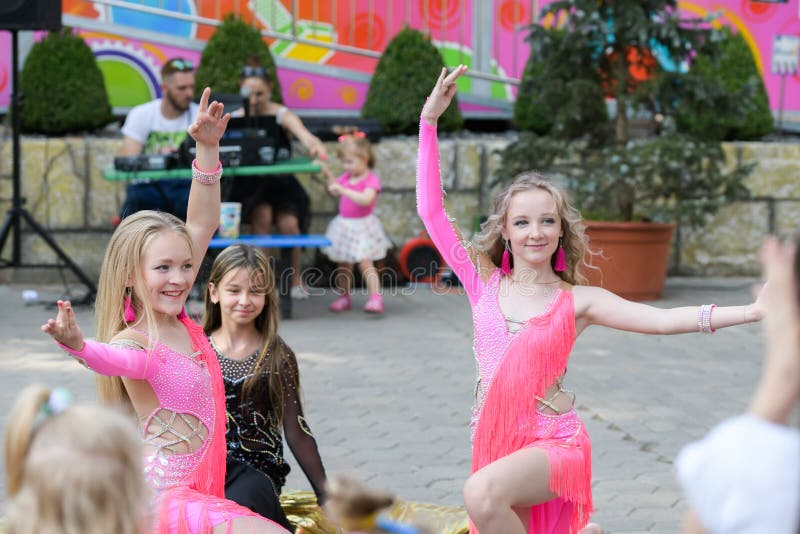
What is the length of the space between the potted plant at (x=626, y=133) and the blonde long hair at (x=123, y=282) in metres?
5.17

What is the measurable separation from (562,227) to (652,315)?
0.45 m

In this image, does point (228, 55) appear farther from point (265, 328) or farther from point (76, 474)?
point (76, 474)

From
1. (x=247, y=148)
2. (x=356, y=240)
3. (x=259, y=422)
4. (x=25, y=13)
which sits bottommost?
(x=259, y=422)

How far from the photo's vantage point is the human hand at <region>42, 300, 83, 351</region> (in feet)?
9.13

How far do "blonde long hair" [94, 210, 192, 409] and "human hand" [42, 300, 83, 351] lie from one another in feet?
1.41

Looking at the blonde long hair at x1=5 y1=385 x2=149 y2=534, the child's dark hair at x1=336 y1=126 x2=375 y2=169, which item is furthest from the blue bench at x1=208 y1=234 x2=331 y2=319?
the blonde long hair at x1=5 y1=385 x2=149 y2=534

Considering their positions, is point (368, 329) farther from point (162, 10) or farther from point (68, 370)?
point (162, 10)

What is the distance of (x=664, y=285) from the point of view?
8.98m

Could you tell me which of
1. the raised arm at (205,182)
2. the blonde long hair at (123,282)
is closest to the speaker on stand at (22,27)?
the raised arm at (205,182)

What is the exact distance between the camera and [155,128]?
27.2 ft

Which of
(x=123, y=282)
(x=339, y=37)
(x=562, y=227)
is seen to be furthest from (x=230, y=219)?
(x=123, y=282)

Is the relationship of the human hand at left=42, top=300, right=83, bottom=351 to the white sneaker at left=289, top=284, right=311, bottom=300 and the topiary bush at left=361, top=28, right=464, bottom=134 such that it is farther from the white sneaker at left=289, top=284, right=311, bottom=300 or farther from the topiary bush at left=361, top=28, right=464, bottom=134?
the topiary bush at left=361, top=28, right=464, bottom=134

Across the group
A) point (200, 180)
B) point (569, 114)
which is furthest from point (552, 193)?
point (569, 114)

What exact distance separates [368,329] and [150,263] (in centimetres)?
428
